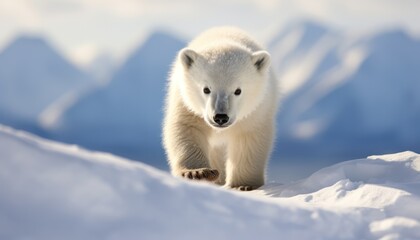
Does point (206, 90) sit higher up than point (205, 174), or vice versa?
point (206, 90)

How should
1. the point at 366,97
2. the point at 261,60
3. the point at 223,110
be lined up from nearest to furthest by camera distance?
the point at 223,110
the point at 261,60
the point at 366,97

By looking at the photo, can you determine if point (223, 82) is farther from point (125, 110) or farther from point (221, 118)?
point (125, 110)

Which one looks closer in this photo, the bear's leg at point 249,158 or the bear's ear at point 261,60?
the bear's ear at point 261,60

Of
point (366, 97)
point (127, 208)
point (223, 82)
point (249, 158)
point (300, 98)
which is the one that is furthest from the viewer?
point (300, 98)

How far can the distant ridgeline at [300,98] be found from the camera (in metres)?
118

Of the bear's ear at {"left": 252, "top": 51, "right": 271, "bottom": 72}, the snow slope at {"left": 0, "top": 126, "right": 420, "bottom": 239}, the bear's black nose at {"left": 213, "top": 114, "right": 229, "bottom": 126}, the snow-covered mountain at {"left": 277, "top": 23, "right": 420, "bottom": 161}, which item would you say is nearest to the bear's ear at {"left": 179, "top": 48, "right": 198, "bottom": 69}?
the bear's ear at {"left": 252, "top": 51, "right": 271, "bottom": 72}

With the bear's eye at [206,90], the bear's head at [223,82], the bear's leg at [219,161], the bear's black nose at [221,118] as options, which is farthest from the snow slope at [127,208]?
the bear's leg at [219,161]

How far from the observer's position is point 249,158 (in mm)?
6266

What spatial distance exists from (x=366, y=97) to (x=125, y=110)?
80.8 meters

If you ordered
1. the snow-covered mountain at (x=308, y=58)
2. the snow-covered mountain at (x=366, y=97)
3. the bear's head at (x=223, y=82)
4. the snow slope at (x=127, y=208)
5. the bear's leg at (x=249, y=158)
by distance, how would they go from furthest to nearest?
the snow-covered mountain at (x=308, y=58), the snow-covered mountain at (x=366, y=97), the bear's leg at (x=249, y=158), the bear's head at (x=223, y=82), the snow slope at (x=127, y=208)

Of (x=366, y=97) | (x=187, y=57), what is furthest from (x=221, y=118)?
(x=366, y=97)

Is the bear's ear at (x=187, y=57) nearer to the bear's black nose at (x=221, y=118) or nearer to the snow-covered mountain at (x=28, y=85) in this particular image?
the bear's black nose at (x=221, y=118)

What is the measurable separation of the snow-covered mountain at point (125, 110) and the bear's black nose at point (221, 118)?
16915 centimetres

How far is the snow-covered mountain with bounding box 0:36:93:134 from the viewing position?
7131 inches
